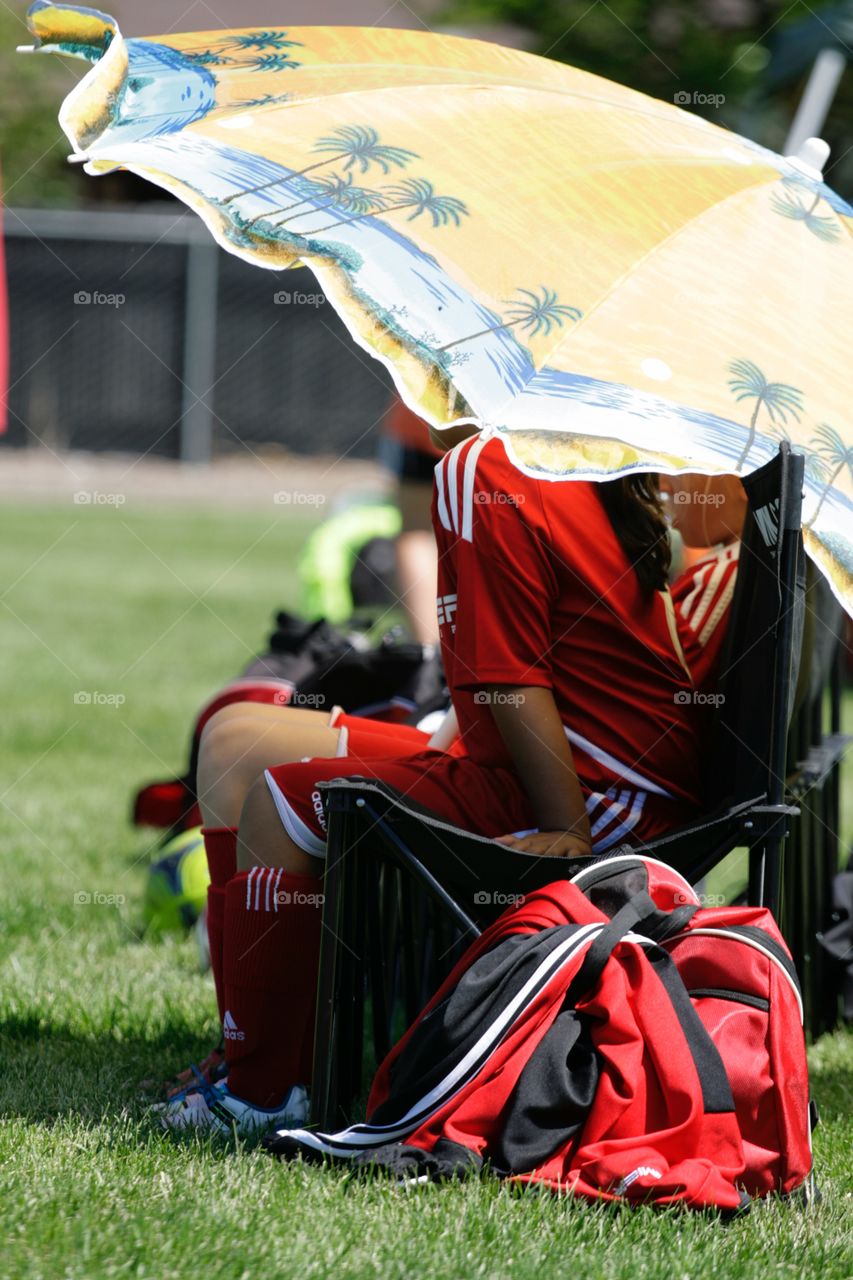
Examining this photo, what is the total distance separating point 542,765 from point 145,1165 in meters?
0.90

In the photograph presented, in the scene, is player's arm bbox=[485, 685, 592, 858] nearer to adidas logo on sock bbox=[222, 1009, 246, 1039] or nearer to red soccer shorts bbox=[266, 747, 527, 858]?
red soccer shorts bbox=[266, 747, 527, 858]

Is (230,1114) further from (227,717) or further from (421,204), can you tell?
(421,204)

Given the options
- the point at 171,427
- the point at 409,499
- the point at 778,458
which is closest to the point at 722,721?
the point at 778,458

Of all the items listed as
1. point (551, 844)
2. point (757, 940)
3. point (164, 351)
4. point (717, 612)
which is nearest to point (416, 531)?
point (717, 612)

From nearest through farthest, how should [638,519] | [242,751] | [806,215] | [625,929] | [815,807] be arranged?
[625,929]
[638,519]
[806,215]
[242,751]
[815,807]

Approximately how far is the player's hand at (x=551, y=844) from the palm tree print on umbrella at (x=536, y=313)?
0.82m

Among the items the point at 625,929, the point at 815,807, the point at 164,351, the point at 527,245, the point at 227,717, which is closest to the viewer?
the point at 625,929

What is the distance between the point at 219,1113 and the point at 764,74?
8964 millimetres

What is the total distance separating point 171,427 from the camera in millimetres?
19156

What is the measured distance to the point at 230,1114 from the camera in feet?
9.04

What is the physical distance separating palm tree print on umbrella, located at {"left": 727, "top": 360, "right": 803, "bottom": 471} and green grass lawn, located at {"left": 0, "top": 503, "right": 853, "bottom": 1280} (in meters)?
1.24

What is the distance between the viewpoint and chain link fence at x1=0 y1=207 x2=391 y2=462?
18.5 metres

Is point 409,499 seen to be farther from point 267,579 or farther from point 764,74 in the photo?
point 267,579

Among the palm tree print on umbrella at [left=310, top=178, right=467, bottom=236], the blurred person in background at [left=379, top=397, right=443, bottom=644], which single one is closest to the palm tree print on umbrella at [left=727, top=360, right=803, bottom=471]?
the palm tree print on umbrella at [left=310, top=178, right=467, bottom=236]
